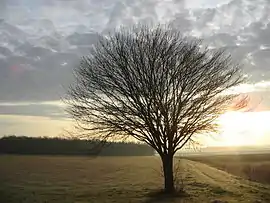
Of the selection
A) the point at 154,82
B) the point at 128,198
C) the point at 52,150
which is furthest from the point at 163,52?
the point at 52,150

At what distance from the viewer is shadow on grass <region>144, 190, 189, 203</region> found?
2958 centimetres

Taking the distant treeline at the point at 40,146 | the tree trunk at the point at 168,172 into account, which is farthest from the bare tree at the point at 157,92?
the distant treeline at the point at 40,146

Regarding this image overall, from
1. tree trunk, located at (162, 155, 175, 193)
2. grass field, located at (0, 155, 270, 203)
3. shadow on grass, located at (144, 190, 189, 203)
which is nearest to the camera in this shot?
shadow on grass, located at (144, 190, 189, 203)

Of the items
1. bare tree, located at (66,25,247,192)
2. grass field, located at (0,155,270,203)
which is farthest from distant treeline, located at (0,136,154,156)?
bare tree, located at (66,25,247,192)

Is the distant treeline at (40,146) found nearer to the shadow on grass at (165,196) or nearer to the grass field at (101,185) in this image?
the grass field at (101,185)

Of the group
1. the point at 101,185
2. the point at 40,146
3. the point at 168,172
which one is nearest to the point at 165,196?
the point at 168,172

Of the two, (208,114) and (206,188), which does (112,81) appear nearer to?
(208,114)

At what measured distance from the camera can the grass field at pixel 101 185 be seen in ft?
104

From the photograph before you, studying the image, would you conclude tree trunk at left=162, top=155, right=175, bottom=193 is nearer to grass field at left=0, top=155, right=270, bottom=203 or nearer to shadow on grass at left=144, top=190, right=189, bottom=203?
shadow on grass at left=144, top=190, right=189, bottom=203

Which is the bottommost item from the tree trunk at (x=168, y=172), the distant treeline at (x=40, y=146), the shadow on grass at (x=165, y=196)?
the shadow on grass at (x=165, y=196)

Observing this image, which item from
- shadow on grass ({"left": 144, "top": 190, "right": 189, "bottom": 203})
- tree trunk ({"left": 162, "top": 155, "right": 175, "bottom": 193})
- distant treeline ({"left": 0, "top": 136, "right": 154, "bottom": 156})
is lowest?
shadow on grass ({"left": 144, "top": 190, "right": 189, "bottom": 203})

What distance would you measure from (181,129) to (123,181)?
12298mm

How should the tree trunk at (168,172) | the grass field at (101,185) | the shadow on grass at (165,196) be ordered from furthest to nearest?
the tree trunk at (168,172)
the grass field at (101,185)
the shadow on grass at (165,196)

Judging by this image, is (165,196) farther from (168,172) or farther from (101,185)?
(101,185)
